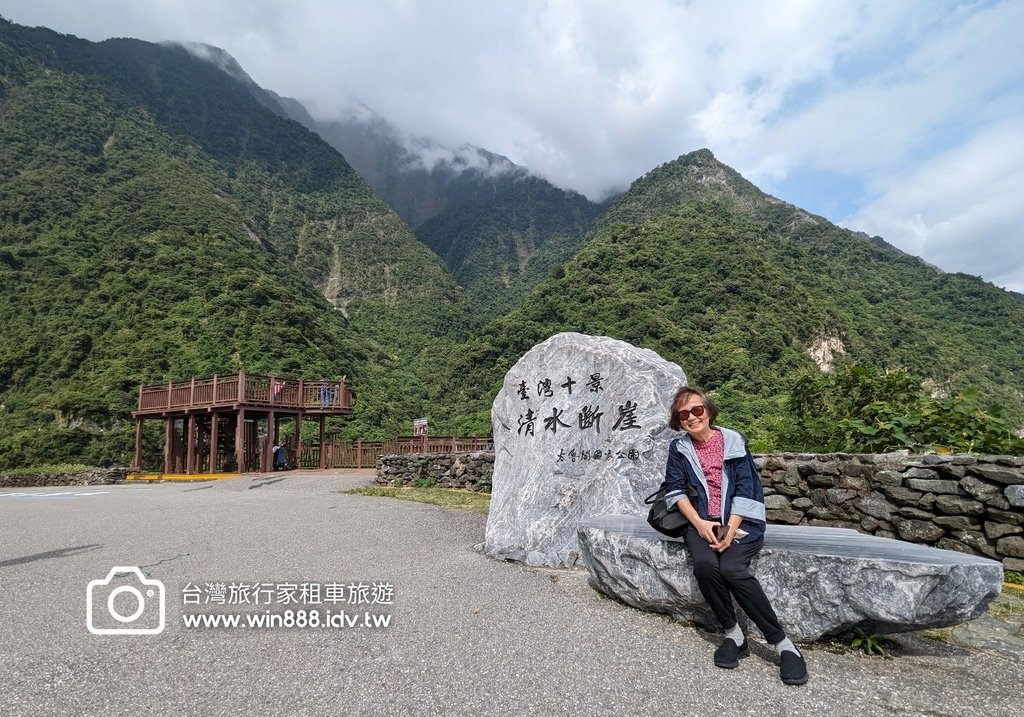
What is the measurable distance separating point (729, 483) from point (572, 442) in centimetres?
281

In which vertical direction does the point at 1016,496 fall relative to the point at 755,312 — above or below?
below

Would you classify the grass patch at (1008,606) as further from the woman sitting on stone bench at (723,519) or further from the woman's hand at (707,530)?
the woman's hand at (707,530)

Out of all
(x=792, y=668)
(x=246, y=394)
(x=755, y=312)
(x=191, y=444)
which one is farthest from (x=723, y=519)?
(x=755, y=312)

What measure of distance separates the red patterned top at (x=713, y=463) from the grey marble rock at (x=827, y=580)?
0.39m

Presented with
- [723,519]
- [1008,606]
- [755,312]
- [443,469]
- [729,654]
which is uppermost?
[755,312]

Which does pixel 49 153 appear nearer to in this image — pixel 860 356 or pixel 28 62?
pixel 28 62

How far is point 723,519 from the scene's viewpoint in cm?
321

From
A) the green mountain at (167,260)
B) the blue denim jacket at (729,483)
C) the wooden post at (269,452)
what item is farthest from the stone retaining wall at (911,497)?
the green mountain at (167,260)

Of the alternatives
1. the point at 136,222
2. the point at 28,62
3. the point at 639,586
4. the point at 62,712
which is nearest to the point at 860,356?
the point at 639,586

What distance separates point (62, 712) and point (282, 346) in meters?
33.9

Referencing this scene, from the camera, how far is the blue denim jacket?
317 cm

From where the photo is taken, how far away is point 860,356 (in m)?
34.5

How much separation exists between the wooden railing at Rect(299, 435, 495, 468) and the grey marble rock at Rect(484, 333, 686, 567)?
8320mm

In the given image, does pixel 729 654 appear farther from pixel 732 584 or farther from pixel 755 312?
pixel 755 312
